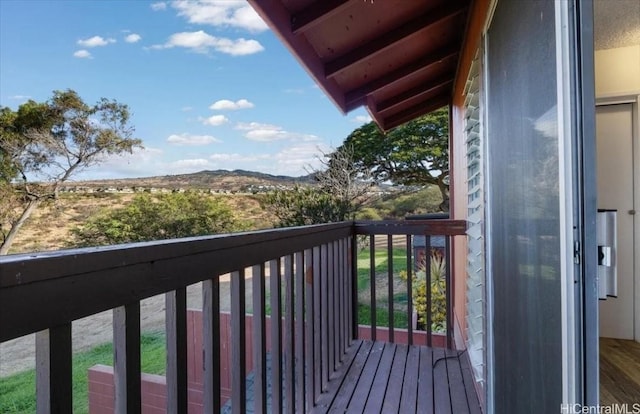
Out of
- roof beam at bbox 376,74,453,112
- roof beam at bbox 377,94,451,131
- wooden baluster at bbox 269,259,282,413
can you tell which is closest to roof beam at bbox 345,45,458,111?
roof beam at bbox 376,74,453,112

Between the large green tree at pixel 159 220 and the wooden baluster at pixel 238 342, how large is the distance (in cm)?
704

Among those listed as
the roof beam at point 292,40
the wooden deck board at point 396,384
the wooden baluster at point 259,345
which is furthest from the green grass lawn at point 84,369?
the roof beam at point 292,40

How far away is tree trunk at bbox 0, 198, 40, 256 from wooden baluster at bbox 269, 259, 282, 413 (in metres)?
9.10

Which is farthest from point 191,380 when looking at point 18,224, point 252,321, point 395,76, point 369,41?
point 18,224

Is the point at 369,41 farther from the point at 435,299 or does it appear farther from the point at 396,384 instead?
the point at 435,299

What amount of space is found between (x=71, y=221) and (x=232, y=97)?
855cm

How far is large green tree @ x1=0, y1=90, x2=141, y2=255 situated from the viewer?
28.5ft

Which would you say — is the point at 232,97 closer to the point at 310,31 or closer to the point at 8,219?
the point at 8,219

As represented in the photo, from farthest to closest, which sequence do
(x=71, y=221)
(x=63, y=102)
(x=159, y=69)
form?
(x=159, y=69) < (x=63, y=102) < (x=71, y=221)

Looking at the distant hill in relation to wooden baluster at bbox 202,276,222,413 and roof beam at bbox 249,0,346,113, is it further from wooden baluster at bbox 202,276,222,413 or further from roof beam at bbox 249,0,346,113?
wooden baluster at bbox 202,276,222,413

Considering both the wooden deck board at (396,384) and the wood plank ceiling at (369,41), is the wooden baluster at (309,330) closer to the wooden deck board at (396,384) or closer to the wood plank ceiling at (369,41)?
the wooden deck board at (396,384)

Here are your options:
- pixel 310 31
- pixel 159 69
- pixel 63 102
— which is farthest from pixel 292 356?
pixel 159 69

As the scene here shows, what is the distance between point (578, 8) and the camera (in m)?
0.67

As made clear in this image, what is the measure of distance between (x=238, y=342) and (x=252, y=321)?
234 millimetres
